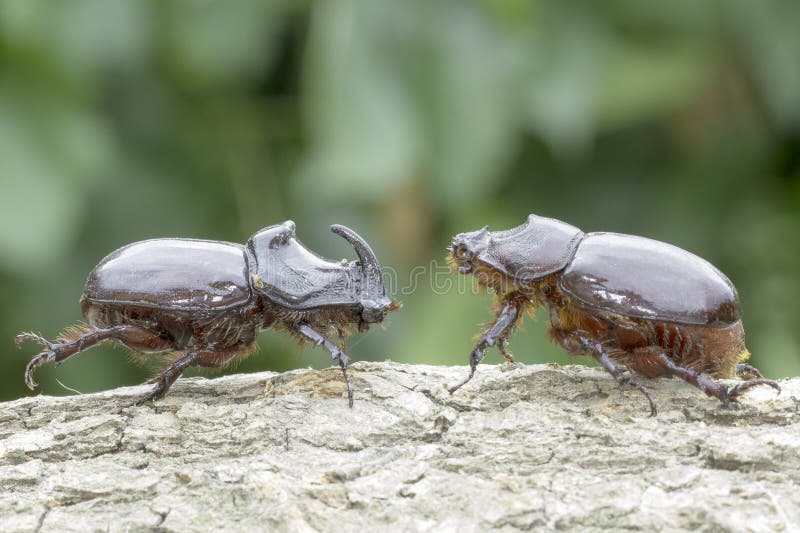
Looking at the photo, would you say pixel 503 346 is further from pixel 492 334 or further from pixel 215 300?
pixel 215 300

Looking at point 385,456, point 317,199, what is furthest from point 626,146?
point 385,456

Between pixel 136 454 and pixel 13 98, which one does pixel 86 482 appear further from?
pixel 13 98

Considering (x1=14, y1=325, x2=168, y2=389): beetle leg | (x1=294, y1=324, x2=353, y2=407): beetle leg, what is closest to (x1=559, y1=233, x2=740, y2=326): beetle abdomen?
(x1=294, y1=324, x2=353, y2=407): beetle leg

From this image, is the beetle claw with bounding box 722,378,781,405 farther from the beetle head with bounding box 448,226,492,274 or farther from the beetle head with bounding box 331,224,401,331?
the beetle head with bounding box 331,224,401,331

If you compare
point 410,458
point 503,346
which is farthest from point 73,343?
point 503,346

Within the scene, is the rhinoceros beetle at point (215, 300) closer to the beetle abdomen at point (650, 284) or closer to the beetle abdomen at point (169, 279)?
the beetle abdomen at point (169, 279)

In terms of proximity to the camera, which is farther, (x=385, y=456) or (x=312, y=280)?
(x=312, y=280)
